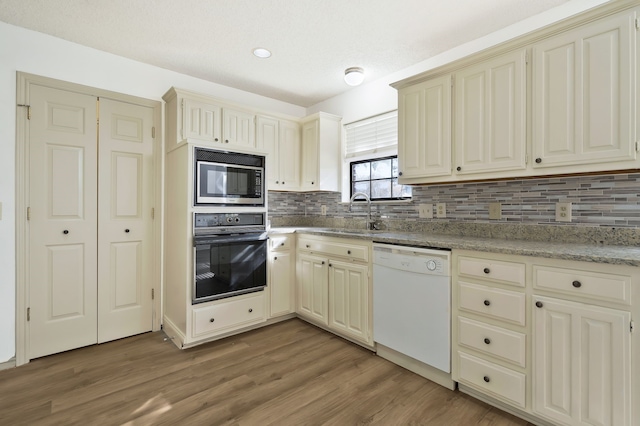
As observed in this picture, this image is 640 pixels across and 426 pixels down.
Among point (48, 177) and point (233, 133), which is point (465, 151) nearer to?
point (233, 133)

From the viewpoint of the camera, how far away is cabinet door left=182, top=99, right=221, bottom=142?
9.40 ft

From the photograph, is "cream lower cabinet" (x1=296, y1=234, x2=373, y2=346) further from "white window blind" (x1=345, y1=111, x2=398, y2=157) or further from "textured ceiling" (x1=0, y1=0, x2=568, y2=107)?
"textured ceiling" (x1=0, y1=0, x2=568, y2=107)

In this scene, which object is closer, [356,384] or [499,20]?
[356,384]

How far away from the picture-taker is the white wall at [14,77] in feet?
7.36

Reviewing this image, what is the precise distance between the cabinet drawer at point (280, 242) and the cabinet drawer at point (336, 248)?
0.38 feet

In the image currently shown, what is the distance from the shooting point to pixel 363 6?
2092 mm

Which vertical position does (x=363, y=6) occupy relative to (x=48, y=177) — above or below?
above

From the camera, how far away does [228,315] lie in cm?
270

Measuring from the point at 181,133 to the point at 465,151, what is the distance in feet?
8.10

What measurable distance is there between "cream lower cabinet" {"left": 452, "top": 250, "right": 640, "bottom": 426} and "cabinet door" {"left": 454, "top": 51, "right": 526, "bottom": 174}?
71 centimetres

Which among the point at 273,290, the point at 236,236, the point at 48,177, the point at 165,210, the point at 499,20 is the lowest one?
the point at 273,290

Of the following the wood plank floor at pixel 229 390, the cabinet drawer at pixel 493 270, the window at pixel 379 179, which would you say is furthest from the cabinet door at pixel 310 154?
the cabinet drawer at pixel 493 270

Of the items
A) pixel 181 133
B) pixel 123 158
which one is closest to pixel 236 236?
pixel 181 133

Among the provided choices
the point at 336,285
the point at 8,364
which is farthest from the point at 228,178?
the point at 8,364
